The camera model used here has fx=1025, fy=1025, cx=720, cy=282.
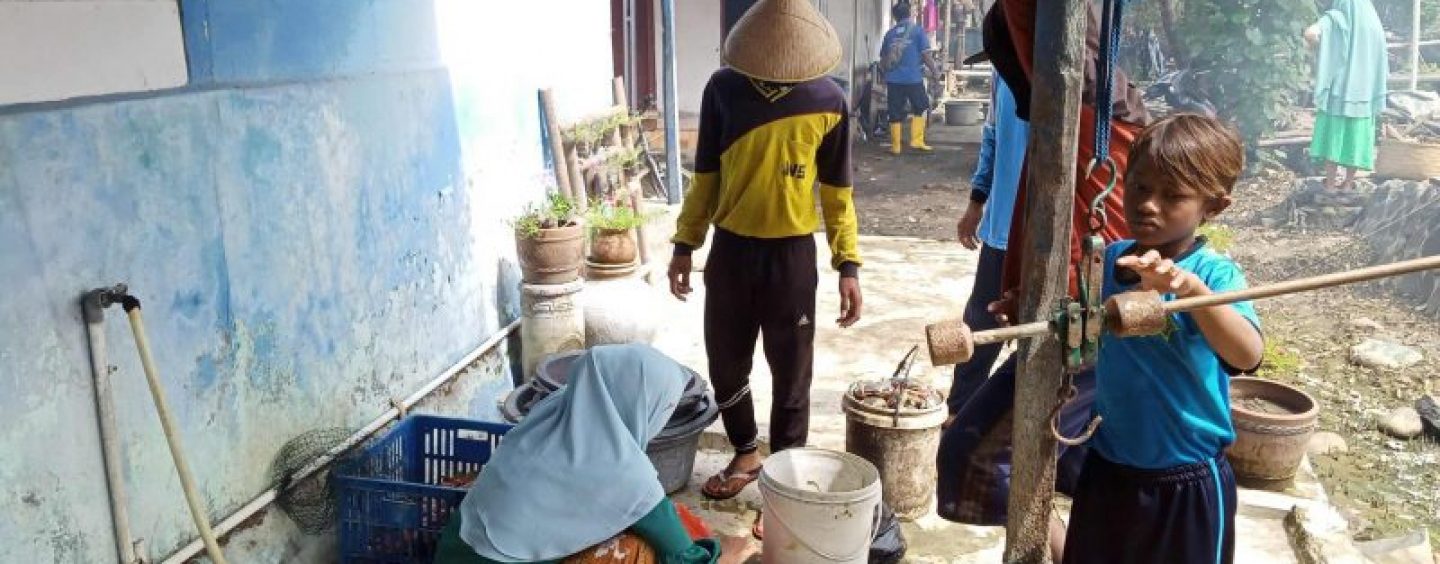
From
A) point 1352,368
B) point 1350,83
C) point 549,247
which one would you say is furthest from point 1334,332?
point 549,247

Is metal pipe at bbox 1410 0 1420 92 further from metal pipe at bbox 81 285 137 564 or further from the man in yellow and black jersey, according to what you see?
metal pipe at bbox 81 285 137 564

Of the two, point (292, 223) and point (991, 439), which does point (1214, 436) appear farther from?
point (292, 223)

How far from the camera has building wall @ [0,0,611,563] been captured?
278 cm

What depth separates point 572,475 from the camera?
2910 mm

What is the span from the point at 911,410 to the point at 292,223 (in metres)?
2.56

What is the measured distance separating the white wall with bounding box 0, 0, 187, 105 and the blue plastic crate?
154 cm

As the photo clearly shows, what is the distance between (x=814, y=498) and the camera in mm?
3564

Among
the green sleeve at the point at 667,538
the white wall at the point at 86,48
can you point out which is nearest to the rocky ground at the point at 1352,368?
the green sleeve at the point at 667,538

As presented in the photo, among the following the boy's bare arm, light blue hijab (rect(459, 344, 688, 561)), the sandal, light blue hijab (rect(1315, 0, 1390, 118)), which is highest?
light blue hijab (rect(1315, 0, 1390, 118))

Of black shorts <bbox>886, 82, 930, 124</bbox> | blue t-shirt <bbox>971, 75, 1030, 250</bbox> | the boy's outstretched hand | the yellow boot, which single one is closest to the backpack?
black shorts <bbox>886, 82, 930, 124</bbox>

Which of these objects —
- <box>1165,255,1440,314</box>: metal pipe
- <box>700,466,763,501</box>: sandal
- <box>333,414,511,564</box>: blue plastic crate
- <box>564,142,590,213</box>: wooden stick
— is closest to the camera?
<box>1165,255,1440,314</box>: metal pipe

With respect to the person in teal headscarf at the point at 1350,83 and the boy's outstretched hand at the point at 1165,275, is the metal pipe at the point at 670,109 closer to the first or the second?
the person in teal headscarf at the point at 1350,83

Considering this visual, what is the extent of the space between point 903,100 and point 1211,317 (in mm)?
13980

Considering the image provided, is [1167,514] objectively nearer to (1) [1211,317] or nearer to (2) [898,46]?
(1) [1211,317]
